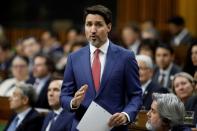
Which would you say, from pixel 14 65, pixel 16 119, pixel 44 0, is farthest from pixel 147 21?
pixel 16 119

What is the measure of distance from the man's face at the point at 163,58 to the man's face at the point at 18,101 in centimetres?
179

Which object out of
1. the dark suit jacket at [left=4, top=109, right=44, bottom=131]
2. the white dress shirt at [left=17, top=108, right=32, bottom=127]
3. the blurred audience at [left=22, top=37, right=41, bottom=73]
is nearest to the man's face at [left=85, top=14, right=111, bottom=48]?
the dark suit jacket at [left=4, top=109, right=44, bottom=131]

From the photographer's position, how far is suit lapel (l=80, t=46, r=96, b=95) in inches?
165

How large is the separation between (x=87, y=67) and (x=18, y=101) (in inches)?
89.4

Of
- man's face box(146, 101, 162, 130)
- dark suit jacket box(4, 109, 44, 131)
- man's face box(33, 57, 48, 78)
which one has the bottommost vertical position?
dark suit jacket box(4, 109, 44, 131)

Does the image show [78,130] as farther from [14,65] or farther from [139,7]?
[139,7]

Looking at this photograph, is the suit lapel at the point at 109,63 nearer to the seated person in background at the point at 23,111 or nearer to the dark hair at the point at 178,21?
the seated person in background at the point at 23,111

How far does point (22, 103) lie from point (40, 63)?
1.66m

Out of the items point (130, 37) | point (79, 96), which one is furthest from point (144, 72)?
point (130, 37)

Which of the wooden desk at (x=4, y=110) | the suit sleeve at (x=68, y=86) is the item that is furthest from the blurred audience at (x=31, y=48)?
the suit sleeve at (x=68, y=86)

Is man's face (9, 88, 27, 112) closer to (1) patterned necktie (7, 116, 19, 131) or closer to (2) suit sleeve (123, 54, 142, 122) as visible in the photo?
(1) patterned necktie (7, 116, 19, 131)

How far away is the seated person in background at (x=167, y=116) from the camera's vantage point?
4.18m

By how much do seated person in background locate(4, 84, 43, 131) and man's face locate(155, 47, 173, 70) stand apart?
5.48 feet

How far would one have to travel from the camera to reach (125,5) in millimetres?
11922
